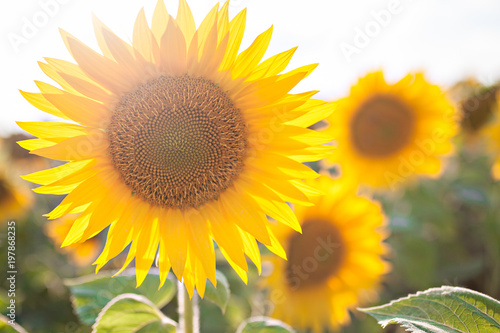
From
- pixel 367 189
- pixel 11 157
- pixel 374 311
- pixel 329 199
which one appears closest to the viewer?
pixel 374 311

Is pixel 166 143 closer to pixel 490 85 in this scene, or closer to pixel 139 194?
pixel 139 194

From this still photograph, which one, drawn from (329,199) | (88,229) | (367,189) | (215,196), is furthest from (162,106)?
(367,189)

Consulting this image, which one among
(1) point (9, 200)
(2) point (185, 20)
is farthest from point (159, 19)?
(1) point (9, 200)

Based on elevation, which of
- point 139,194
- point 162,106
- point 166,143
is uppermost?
point 162,106

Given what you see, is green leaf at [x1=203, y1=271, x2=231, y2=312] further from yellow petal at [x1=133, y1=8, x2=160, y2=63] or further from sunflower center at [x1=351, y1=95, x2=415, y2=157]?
sunflower center at [x1=351, y1=95, x2=415, y2=157]

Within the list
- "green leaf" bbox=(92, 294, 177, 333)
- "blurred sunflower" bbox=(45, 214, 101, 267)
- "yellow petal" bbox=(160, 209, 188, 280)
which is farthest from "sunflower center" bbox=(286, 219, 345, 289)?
"blurred sunflower" bbox=(45, 214, 101, 267)

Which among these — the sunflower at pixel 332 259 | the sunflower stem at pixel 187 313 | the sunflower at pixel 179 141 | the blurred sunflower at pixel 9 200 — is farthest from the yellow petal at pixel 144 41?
the blurred sunflower at pixel 9 200
